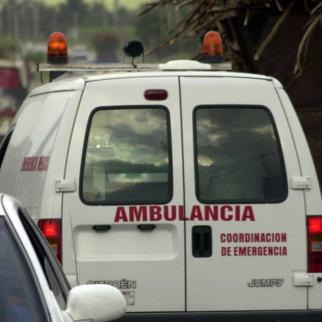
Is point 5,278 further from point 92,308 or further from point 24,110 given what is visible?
point 24,110

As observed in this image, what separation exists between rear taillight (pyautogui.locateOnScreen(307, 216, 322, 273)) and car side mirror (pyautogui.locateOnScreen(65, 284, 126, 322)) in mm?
3165

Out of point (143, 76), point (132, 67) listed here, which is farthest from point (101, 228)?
point (132, 67)

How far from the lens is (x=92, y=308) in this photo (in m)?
5.63

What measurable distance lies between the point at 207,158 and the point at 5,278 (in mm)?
3230

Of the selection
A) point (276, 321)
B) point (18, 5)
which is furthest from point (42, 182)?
point (18, 5)

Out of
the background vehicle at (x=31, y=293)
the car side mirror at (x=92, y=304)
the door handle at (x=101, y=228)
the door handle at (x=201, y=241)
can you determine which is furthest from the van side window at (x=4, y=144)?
the car side mirror at (x=92, y=304)

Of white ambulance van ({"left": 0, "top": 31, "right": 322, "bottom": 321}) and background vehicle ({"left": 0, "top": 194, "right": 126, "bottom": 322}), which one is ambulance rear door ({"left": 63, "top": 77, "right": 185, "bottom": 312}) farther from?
background vehicle ({"left": 0, "top": 194, "right": 126, "bottom": 322})

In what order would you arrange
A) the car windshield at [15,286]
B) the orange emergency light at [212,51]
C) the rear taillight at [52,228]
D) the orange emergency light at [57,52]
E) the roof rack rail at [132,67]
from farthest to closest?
1. the orange emergency light at [57,52]
2. the orange emergency light at [212,51]
3. the roof rack rail at [132,67]
4. the rear taillight at [52,228]
5. the car windshield at [15,286]

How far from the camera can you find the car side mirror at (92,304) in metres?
5.63

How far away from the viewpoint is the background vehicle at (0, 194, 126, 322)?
555 cm

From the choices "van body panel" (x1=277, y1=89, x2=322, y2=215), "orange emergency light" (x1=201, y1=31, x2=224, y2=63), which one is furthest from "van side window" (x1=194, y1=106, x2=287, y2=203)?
"orange emergency light" (x1=201, y1=31, x2=224, y2=63)

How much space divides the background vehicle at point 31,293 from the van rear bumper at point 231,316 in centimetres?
272

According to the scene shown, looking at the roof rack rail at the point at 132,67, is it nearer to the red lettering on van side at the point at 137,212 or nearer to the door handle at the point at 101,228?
the red lettering on van side at the point at 137,212

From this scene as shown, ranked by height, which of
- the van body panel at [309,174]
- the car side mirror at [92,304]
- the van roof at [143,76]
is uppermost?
the van roof at [143,76]
